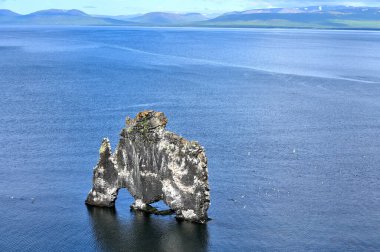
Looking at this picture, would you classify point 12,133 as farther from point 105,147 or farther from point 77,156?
point 105,147

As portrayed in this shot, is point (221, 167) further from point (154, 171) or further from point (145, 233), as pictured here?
point (145, 233)

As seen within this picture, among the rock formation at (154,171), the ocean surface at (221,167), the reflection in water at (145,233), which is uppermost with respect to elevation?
the rock formation at (154,171)

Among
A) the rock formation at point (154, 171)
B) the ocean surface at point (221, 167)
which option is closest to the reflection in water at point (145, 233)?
the ocean surface at point (221, 167)

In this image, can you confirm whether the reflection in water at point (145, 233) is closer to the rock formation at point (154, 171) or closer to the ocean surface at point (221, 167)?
the ocean surface at point (221, 167)

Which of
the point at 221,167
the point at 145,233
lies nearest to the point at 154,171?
the point at 145,233

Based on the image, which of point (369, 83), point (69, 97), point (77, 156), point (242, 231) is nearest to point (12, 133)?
point (77, 156)

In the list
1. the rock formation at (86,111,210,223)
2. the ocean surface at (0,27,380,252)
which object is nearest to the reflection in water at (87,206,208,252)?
the ocean surface at (0,27,380,252)
